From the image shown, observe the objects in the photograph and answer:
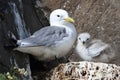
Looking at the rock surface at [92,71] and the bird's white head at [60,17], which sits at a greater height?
the bird's white head at [60,17]

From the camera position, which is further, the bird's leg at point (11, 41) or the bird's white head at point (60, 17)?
the bird's white head at point (60, 17)

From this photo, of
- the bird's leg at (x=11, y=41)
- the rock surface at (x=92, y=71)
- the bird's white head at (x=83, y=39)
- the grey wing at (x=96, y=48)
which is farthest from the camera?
the bird's white head at (x=83, y=39)

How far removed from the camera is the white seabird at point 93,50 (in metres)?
5.41

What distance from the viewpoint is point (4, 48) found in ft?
16.3

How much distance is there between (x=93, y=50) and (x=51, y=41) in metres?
0.48

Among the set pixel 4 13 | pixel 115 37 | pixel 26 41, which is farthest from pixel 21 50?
pixel 115 37

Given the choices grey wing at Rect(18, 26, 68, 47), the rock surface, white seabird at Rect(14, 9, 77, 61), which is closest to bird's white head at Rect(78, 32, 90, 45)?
white seabird at Rect(14, 9, 77, 61)

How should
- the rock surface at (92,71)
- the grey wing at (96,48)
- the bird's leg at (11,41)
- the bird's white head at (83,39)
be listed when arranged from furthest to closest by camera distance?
1. the bird's white head at (83,39)
2. the grey wing at (96,48)
3. the bird's leg at (11,41)
4. the rock surface at (92,71)

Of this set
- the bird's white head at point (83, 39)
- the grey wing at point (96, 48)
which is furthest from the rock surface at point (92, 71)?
the bird's white head at point (83, 39)

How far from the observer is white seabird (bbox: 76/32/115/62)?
5410mm

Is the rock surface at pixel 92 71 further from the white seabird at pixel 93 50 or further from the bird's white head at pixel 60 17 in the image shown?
the bird's white head at pixel 60 17

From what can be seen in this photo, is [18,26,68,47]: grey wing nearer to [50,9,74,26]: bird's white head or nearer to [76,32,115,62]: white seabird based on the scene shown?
[50,9,74,26]: bird's white head

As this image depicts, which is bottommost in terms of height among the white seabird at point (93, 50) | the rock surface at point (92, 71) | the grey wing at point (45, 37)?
the rock surface at point (92, 71)

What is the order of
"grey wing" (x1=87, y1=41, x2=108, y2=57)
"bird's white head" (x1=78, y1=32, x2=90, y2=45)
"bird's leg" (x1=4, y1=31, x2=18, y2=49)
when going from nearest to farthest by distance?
"bird's leg" (x1=4, y1=31, x2=18, y2=49)
"grey wing" (x1=87, y1=41, x2=108, y2=57)
"bird's white head" (x1=78, y1=32, x2=90, y2=45)
